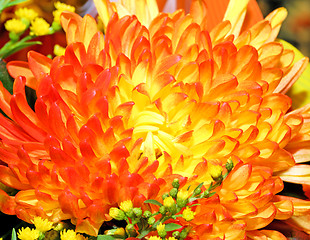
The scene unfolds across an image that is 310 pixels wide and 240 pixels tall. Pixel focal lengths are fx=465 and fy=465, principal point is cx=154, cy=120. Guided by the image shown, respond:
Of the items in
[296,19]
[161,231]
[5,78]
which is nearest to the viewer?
[161,231]

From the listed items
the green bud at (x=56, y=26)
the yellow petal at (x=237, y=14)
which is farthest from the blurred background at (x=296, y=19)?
the green bud at (x=56, y=26)

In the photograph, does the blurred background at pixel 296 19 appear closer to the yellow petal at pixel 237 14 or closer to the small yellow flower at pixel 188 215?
the yellow petal at pixel 237 14

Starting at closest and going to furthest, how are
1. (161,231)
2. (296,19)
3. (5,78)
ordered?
(161,231) → (5,78) → (296,19)

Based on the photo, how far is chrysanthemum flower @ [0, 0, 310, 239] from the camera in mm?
377

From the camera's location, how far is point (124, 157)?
0.37 meters

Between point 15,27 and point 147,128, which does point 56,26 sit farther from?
point 147,128

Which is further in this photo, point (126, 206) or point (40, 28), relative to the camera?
point (40, 28)

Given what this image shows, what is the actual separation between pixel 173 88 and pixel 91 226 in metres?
0.14

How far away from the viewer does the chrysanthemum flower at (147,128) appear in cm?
38

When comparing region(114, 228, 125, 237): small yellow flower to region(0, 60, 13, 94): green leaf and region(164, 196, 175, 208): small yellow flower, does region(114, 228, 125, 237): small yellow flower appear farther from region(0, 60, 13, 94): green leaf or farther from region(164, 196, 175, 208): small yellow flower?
region(0, 60, 13, 94): green leaf

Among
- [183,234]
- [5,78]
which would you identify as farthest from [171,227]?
[5,78]

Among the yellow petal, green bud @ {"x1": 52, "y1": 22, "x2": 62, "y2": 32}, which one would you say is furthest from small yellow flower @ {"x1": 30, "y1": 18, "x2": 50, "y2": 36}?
the yellow petal

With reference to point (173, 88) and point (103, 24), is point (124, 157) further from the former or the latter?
point (103, 24)

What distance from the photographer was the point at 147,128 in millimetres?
413
